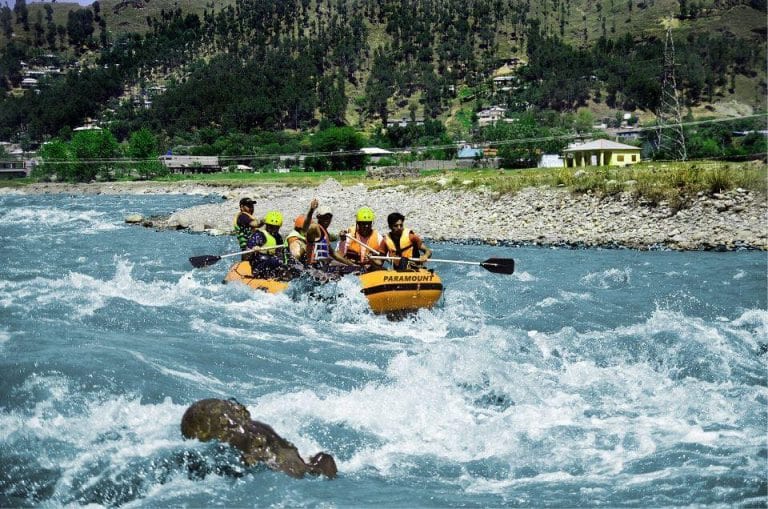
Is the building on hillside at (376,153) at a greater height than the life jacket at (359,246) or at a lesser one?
greater

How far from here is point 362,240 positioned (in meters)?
16.0

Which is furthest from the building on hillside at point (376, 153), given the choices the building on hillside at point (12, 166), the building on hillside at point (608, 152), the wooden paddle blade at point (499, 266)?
the wooden paddle blade at point (499, 266)

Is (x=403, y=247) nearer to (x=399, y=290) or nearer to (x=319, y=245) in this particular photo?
(x=399, y=290)

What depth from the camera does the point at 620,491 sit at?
757cm

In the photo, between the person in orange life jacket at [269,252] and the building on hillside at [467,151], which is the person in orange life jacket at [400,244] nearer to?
the person in orange life jacket at [269,252]

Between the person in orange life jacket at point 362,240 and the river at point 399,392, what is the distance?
0.84 m

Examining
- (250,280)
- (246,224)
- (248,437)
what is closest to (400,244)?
(250,280)

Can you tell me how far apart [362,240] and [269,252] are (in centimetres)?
230

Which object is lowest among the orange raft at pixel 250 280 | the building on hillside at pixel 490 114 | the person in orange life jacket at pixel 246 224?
the orange raft at pixel 250 280

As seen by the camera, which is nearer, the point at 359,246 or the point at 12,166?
the point at 359,246

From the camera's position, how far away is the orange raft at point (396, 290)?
47.3 ft

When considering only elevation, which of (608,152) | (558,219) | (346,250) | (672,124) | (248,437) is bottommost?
(558,219)

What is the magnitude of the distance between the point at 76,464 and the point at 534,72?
187001 mm

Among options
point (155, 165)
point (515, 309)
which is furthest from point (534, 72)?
point (515, 309)
